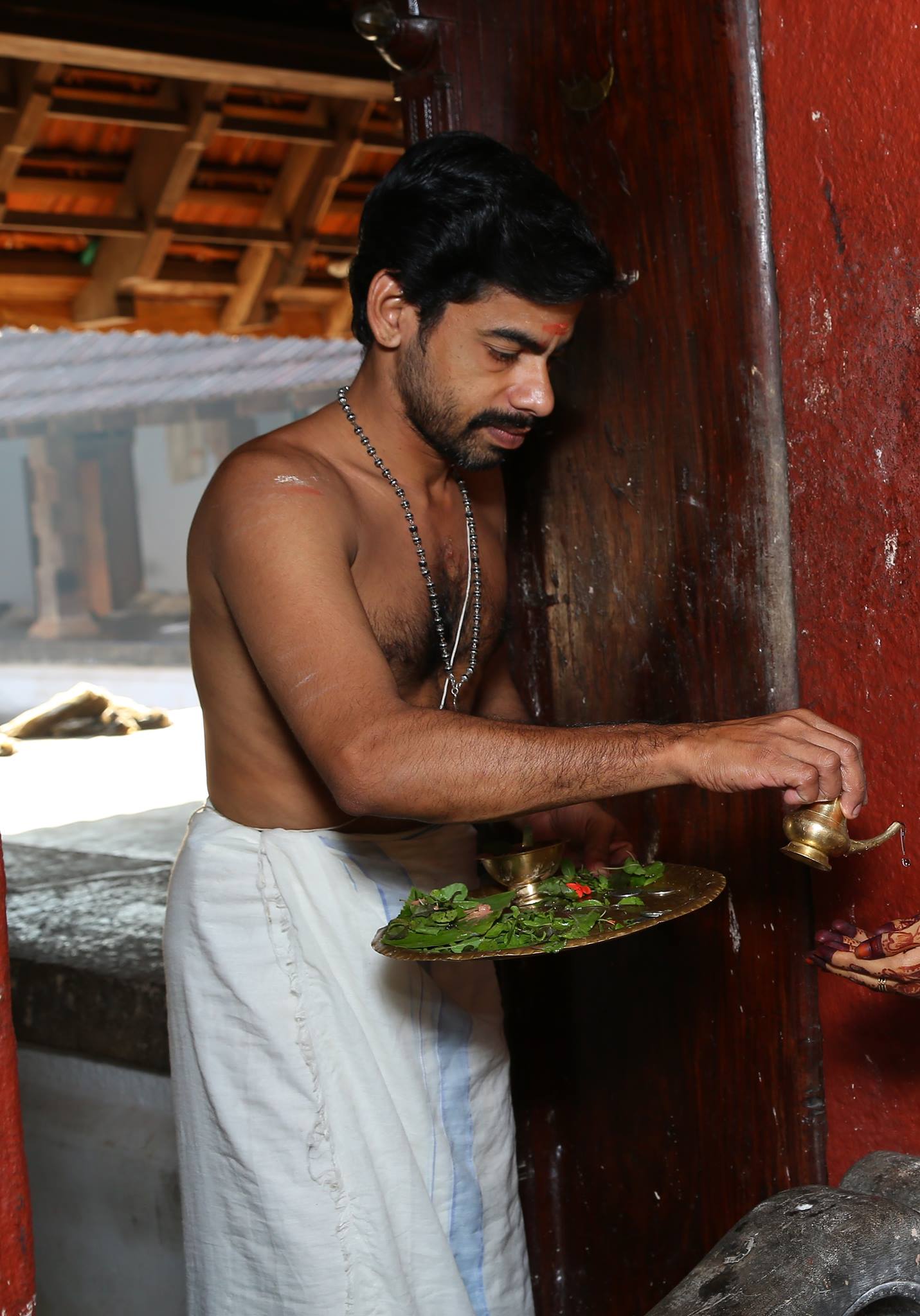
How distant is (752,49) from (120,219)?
12.8ft

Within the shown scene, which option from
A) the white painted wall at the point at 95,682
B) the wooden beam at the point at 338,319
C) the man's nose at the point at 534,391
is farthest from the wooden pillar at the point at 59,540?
the man's nose at the point at 534,391

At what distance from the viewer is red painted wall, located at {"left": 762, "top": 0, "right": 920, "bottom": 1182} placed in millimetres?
1953

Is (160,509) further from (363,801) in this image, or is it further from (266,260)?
(363,801)

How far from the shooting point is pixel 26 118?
479 cm

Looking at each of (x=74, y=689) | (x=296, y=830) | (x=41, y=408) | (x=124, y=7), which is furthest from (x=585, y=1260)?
(x=41, y=408)

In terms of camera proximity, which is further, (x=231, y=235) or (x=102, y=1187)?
(x=231, y=235)

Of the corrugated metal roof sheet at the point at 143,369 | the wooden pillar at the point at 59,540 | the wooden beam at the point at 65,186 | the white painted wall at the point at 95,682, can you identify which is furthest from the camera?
the wooden pillar at the point at 59,540

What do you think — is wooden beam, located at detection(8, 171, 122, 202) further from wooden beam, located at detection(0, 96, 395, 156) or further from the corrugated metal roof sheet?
the corrugated metal roof sheet

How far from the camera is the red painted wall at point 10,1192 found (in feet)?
5.72

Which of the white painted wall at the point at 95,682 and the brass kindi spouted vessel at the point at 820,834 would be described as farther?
the white painted wall at the point at 95,682

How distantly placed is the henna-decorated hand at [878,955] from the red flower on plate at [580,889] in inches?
12.3

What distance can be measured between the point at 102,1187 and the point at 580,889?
1951mm

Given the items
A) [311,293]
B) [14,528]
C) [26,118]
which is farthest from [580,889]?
[14,528]

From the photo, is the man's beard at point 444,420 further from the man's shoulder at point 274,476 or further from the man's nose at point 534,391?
the man's shoulder at point 274,476
